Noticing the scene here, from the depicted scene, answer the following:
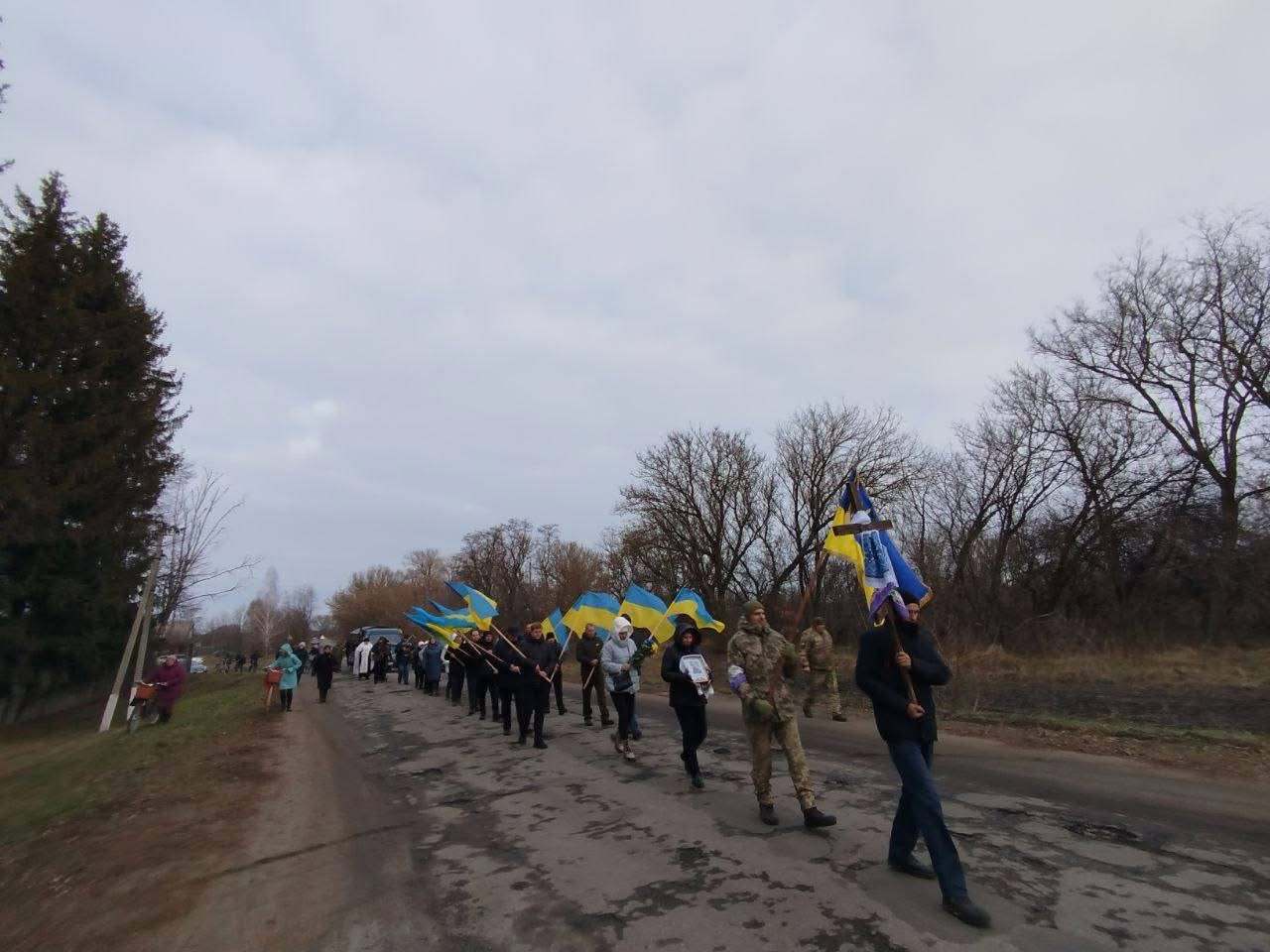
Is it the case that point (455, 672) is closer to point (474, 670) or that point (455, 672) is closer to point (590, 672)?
point (474, 670)

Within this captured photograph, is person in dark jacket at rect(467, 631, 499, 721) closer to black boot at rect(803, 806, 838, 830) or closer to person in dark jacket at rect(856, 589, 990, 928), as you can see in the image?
black boot at rect(803, 806, 838, 830)

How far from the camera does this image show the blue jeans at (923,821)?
4.26 meters

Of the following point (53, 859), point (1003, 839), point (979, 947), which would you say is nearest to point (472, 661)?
point (53, 859)

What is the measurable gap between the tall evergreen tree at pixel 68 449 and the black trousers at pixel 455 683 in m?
12.6

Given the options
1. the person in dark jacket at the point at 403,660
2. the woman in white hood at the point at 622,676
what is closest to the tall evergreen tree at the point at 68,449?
the person in dark jacket at the point at 403,660

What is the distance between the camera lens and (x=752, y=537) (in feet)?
120

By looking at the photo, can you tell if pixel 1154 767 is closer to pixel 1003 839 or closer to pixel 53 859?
pixel 1003 839

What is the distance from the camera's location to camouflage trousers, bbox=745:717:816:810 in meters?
6.07

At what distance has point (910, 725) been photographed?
4.61m

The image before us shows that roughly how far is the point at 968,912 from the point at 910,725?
1022 millimetres

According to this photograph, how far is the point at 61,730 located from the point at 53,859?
1924 cm

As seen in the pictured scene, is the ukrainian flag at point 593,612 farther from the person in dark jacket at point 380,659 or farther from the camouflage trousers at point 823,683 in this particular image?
the person in dark jacket at point 380,659

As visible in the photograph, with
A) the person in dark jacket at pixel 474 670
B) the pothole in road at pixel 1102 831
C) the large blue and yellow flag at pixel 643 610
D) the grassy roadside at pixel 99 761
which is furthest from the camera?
the person in dark jacket at pixel 474 670

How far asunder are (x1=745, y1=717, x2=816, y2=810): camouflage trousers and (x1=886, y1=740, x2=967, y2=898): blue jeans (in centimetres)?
114
